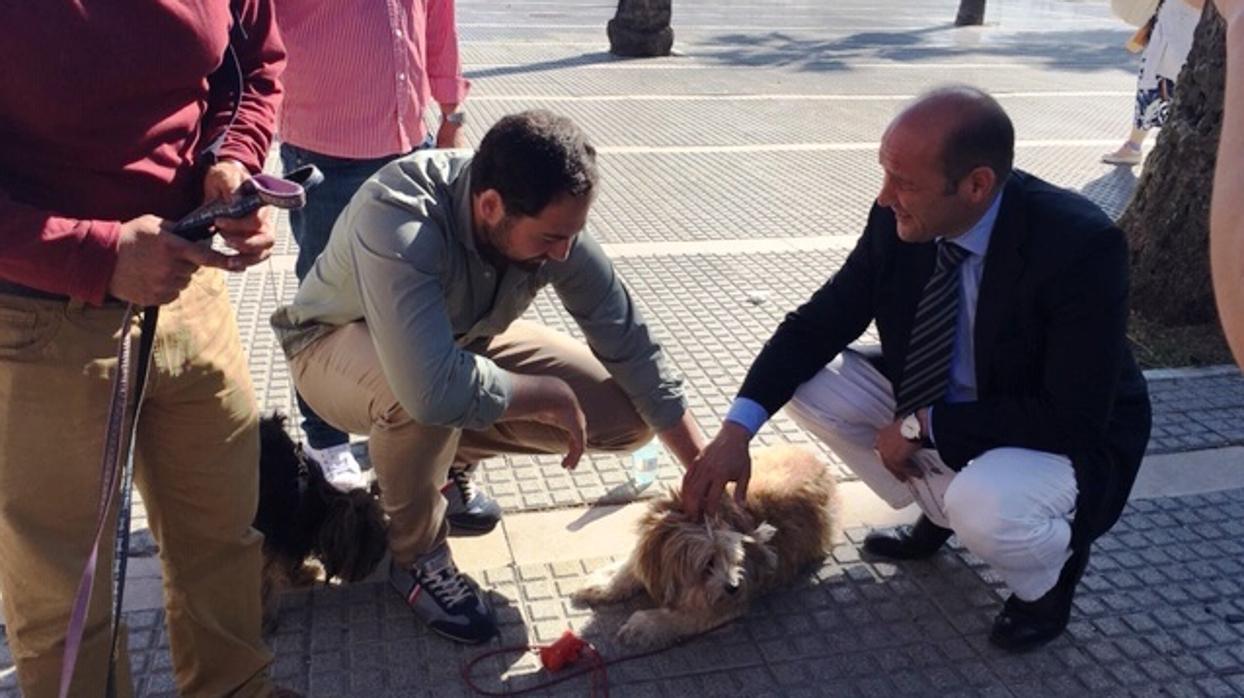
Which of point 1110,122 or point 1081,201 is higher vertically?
point 1081,201

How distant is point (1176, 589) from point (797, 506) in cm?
127

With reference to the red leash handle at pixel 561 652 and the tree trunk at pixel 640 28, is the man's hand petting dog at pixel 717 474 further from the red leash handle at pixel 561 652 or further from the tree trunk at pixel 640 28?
the tree trunk at pixel 640 28

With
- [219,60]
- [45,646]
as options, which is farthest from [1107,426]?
[45,646]

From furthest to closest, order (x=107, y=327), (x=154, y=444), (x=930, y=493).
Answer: (x=930, y=493) < (x=154, y=444) < (x=107, y=327)

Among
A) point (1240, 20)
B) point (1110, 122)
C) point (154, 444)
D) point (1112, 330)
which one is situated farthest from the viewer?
point (1110, 122)

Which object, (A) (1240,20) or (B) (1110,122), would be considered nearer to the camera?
(A) (1240,20)

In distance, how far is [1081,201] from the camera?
3.15m

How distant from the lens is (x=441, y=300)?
9.61 ft

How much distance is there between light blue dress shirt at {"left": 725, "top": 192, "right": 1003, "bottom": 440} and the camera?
317cm

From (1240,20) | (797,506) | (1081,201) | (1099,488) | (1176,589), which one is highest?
(1240,20)

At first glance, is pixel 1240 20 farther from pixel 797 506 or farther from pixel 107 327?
pixel 797 506

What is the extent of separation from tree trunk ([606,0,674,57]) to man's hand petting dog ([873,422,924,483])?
10818mm

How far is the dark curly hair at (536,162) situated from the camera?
9.11 ft

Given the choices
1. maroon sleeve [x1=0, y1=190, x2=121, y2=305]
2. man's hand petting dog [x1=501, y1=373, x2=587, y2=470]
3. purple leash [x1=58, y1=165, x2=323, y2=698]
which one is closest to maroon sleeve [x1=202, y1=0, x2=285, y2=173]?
purple leash [x1=58, y1=165, x2=323, y2=698]
